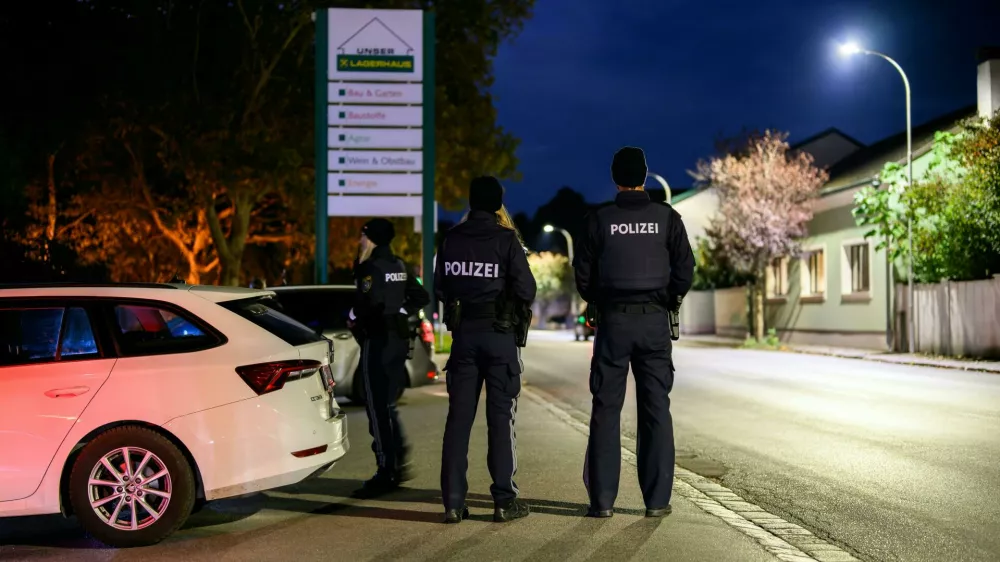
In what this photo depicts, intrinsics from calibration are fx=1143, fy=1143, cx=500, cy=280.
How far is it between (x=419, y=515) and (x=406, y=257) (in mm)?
28559

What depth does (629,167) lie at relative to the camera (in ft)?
22.2

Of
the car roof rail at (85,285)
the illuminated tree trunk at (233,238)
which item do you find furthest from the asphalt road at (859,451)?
the illuminated tree trunk at (233,238)

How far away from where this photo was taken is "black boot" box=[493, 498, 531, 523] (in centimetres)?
670

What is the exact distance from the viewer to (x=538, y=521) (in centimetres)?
672

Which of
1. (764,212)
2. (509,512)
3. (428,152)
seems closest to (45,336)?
(509,512)

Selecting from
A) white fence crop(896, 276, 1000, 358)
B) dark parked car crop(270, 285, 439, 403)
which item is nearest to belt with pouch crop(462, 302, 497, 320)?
dark parked car crop(270, 285, 439, 403)

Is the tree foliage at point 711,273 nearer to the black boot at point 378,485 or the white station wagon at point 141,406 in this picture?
the black boot at point 378,485

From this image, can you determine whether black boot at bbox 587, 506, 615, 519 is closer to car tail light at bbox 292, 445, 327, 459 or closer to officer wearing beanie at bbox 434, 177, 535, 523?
officer wearing beanie at bbox 434, 177, 535, 523

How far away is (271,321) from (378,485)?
176 centimetres

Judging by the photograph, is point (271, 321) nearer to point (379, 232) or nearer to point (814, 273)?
point (379, 232)

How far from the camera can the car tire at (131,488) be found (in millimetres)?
6133

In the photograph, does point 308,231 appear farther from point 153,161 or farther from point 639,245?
point 639,245

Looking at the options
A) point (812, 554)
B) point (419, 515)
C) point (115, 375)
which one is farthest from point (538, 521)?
point (115, 375)

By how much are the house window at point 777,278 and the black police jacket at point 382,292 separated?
33.0m
